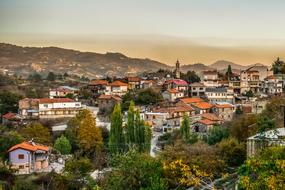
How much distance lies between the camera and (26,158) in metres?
20.7

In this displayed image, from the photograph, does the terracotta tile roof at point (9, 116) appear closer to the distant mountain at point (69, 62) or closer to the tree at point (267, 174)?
the tree at point (267, 174)

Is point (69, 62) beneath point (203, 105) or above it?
above

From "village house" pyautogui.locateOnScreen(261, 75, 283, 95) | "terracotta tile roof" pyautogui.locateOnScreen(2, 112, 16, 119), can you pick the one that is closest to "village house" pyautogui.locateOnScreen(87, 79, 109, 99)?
"terracotta tile roof" pyautogui.locateOnScreen(2, 112, 16, 119)

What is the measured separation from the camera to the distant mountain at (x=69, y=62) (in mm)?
105775

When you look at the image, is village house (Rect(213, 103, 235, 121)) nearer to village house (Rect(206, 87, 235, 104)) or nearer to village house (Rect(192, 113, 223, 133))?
village house (Rect(192, 113, 223, 133))

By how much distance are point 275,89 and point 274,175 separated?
3297 centimetres

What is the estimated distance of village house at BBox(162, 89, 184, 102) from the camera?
36.2m

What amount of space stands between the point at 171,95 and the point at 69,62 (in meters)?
90.4

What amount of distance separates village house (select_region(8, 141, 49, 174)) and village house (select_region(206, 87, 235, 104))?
18.6 metres

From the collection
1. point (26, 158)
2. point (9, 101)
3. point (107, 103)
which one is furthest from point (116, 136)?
point (9, 101)

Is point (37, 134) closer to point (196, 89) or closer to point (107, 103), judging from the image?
point (107, 103)

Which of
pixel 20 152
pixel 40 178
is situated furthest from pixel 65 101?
pixel 40 178

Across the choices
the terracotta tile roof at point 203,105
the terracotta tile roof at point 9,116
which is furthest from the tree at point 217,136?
the terracotta tile roof at point 9,116

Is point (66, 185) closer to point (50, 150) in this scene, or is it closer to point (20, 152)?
point (20, 152)
